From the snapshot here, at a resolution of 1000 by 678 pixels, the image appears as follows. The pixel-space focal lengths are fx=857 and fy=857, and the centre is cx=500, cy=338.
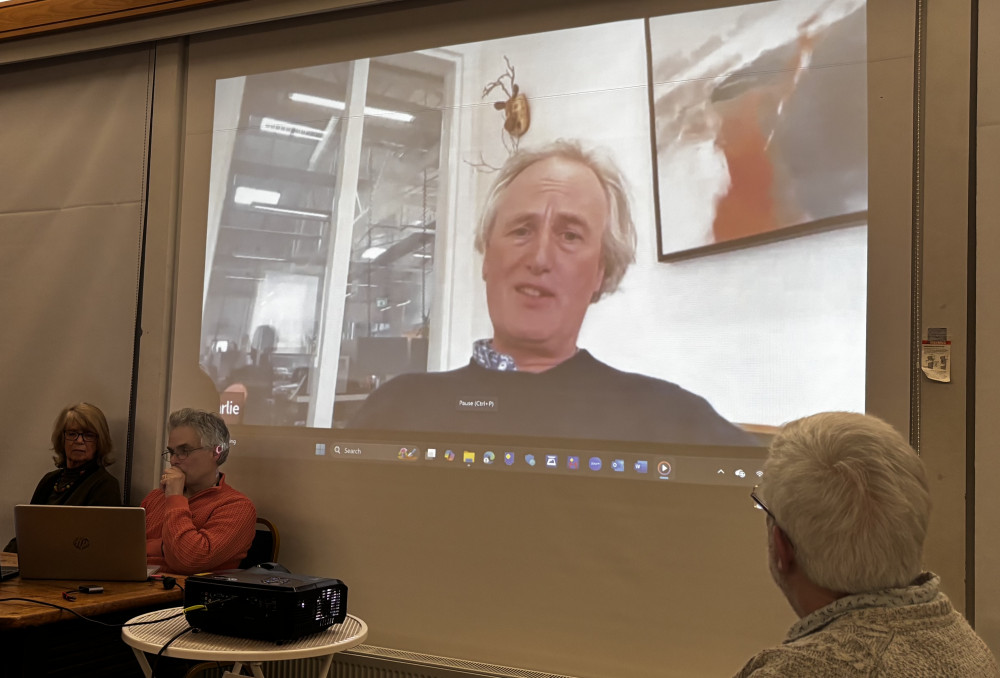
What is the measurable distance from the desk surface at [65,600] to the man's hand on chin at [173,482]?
43 centimetres

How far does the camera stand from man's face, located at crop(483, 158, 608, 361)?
3045mm

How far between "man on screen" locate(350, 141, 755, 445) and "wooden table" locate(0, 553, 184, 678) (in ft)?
3.80

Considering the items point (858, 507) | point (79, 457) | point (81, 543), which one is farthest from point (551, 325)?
point (79, 457)

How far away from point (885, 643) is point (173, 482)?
2.55 meters

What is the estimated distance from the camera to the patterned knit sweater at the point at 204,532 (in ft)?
9.58

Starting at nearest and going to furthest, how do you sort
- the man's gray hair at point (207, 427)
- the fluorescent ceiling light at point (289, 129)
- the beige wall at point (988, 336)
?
the beige wall at point (988, 336) → the man's gray hair at point (207, 427) → the fluorescent ceiling light at point (289, 129)

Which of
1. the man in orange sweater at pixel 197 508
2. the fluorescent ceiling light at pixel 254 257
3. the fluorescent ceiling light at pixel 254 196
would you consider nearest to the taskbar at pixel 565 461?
the man in orange sweater at pixel 197 508

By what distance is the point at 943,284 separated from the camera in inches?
102

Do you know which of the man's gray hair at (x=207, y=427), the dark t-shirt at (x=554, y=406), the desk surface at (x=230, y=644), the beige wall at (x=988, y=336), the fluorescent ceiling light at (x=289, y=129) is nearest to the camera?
the desk surface at (x=230, y=644)

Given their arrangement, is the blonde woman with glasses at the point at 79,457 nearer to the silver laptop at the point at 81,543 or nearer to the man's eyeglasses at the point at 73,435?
the man's eyeglasses at the point at 73,435

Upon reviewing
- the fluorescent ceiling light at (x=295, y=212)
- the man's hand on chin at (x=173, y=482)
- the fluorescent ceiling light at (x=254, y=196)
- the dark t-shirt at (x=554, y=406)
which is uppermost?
the fluorescent ceiling light at (x=254, y=196)

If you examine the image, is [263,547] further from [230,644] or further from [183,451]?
[230,644]

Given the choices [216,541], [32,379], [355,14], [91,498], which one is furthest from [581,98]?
[32,379]

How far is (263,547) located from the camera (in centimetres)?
328
